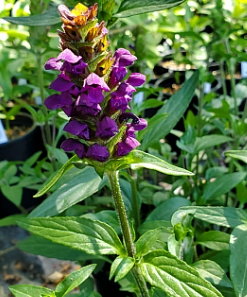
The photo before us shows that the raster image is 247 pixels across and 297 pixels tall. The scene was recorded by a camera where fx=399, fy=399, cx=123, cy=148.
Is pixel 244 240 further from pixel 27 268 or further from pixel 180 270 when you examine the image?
pixel 27 268

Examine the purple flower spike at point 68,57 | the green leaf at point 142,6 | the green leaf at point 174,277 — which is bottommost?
the green leaf at point 174,277

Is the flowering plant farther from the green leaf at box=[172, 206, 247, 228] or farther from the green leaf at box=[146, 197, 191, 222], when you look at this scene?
the green leaf at box=[146, 197, 191, 222]

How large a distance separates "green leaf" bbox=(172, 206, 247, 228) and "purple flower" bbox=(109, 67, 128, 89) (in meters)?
0.27

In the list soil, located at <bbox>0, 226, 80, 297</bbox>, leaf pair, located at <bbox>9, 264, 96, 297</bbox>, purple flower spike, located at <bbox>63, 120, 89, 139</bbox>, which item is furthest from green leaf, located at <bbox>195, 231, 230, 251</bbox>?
soil, located at <bbox>0, 226, 80, 297</bbox>

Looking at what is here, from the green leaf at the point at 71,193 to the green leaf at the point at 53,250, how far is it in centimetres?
15

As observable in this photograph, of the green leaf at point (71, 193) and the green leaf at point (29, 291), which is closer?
the green leaf at point (29, 291)

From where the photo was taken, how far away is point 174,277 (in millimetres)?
607

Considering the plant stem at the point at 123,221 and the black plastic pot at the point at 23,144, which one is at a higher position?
the plant stem at the point at 123,221

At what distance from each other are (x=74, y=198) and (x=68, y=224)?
123mm

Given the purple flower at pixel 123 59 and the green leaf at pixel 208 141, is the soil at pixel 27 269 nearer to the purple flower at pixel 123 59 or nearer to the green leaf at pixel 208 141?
the green leaf at pixel 208 141

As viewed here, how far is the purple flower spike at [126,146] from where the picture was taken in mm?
621

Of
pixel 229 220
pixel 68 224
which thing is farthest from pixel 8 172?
pixel 229 220

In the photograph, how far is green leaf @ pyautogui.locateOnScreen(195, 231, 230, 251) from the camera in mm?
813

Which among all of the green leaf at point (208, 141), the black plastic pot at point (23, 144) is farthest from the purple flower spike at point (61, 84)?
the black plastic pot at point (23, 144)
